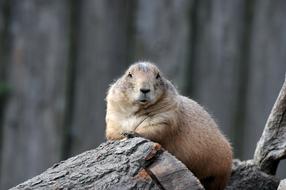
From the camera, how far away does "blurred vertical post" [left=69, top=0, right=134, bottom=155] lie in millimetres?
7035

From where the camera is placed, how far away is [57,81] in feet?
23.4

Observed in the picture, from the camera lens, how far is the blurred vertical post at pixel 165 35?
6.99 meters

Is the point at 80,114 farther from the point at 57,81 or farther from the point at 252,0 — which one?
the point at 252,0

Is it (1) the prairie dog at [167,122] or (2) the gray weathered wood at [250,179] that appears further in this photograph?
(2) the gray weathered wood at [250,179]

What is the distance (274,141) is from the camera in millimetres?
5453

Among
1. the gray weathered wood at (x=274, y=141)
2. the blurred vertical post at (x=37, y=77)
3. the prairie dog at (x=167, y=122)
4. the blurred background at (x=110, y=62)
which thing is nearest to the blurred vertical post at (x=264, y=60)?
the blurred background at (x=110, y=62)

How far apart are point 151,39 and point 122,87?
2.08m

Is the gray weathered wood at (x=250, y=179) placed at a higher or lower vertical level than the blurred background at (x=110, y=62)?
lower

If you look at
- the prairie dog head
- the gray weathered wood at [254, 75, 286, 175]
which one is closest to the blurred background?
the gray weathered wood at [254, 75, 286, 175]

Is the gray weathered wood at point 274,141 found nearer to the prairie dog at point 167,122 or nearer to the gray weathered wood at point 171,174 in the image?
the prairie dog at point 167,122

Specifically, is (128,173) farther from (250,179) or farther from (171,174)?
(250,179)

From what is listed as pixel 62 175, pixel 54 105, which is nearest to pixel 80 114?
pixel 54 105

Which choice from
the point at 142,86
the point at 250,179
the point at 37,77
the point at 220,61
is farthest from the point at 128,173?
the point at 37,77

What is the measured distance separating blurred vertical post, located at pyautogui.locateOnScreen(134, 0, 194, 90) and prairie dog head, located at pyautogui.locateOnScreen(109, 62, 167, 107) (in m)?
2.01
